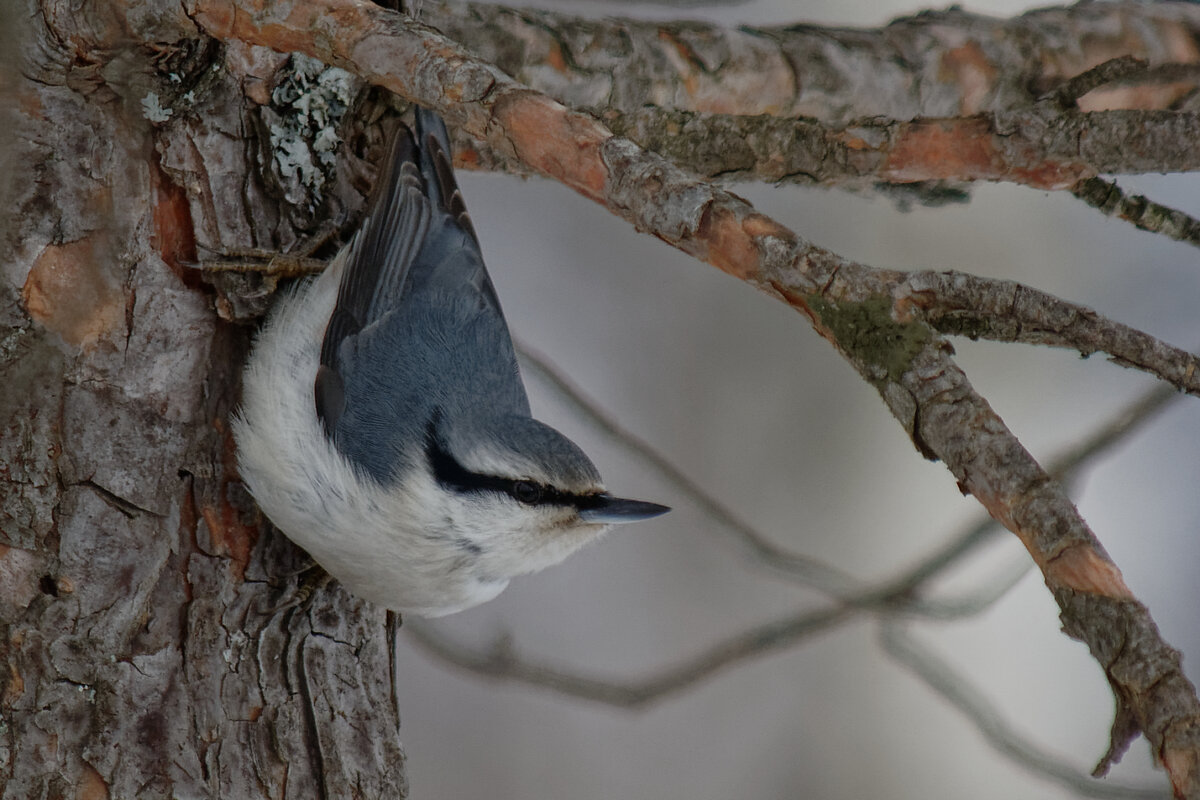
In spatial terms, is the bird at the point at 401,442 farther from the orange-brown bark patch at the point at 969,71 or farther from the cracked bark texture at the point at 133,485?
the orange-brown bark patch at the point at 969,71

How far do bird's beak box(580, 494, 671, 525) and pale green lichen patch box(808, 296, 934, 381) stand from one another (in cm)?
63

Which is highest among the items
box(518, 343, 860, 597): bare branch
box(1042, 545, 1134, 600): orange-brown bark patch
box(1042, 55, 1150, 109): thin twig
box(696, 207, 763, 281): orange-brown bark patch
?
box(1042, 55, 1150, 109): thin twig

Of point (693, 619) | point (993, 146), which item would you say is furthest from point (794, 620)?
point (993, 146)

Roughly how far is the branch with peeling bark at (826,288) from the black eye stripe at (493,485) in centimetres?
57

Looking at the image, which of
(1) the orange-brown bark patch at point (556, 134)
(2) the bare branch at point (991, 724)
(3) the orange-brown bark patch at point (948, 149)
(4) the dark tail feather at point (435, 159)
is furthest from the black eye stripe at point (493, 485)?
(2) the bare branch at point (991, 724)

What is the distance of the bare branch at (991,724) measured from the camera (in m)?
2.38

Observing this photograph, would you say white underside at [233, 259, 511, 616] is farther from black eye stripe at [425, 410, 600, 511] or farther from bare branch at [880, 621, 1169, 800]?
bare branch at [880, 621, 1169, 800]

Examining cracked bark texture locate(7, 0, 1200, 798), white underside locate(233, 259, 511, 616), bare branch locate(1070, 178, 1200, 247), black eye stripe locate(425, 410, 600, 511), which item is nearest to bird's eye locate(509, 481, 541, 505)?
black eye stripe locate(425, 410, 600, 511)

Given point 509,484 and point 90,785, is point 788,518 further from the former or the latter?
point 90,785

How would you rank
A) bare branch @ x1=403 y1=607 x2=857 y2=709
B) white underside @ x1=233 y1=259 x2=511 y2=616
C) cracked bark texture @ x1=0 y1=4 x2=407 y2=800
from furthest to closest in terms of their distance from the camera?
bare branch @ x1=403 y1=607 x2=857 y2=709 → white underside @ x1=233 y1=259 x2=511 y2=616 → cracked bark texture @ x1=0 y1=4 x2=407 y2=800

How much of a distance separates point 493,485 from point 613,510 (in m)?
0.19

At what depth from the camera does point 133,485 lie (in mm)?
1507

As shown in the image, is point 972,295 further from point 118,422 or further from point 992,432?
point 118,422

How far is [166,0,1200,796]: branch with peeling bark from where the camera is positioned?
2.71ft
